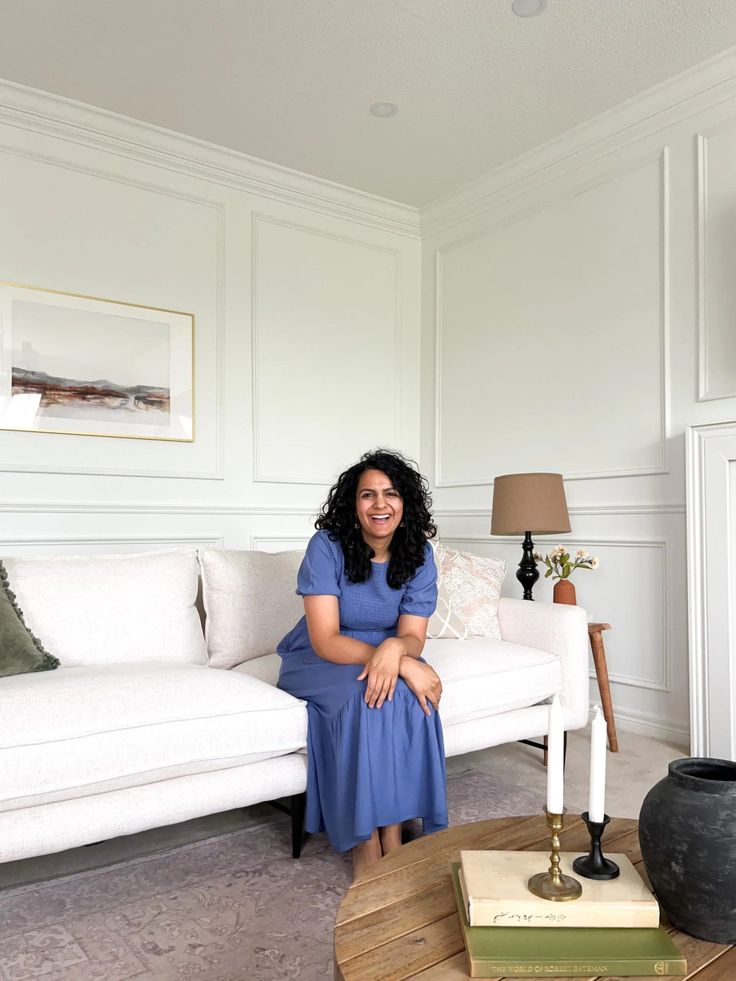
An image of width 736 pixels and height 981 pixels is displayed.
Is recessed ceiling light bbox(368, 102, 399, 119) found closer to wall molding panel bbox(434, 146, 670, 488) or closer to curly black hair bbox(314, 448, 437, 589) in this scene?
wall molding panel bbox(434, 146, 670, 488)

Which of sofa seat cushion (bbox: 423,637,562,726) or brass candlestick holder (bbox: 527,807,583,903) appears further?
sofa seat cushion (bbox: 423,637,562,726)

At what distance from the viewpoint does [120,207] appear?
370cm

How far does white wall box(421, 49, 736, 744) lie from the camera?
10.6 feet

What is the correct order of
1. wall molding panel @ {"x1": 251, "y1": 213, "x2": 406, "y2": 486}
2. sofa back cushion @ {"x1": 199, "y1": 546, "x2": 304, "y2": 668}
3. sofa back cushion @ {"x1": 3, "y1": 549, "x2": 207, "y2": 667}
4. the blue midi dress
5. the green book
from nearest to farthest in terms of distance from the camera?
the green book < the blue midi dress < sofa back cushion @ {"x1": 3, "y1": 549, "x2": 207, "y2": 667} < sofa back cushion @ {"x1": 199, "y1": 546, "x2": 304, "y2": 668} < wall molding panel @ {"x1": 251, "y1": 213, "x2": 406, "y2": 486}

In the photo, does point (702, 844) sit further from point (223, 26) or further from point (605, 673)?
point (223, 26)

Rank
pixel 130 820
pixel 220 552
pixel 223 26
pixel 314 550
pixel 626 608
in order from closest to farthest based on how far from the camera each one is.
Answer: pixel 130 820, pixel 314 550, pixel 220 552, pixel 223 26, pixel 626 608

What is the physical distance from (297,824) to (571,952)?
126cm

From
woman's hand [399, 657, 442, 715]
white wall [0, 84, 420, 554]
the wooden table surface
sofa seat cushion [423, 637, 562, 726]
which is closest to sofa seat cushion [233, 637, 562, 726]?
sofa seat cushion [423, 637, 562, 726]

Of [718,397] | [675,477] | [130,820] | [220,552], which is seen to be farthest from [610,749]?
[130,820]

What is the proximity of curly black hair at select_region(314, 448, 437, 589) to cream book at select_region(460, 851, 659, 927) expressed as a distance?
1.18m

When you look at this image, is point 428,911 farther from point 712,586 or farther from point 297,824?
Answer: point 712,586

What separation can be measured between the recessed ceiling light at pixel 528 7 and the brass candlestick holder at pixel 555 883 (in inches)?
114

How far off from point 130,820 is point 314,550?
2.78 ft

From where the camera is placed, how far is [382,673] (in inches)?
79.6
